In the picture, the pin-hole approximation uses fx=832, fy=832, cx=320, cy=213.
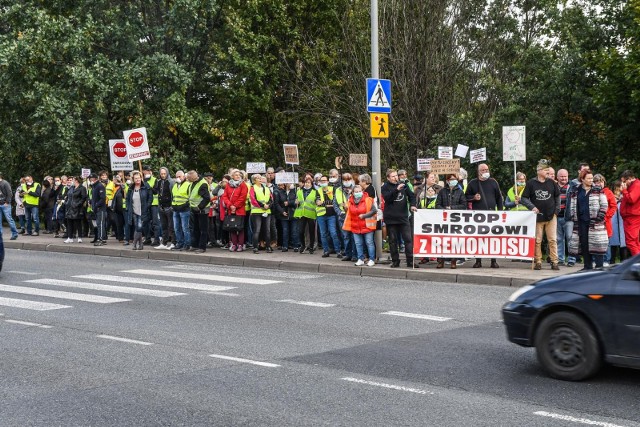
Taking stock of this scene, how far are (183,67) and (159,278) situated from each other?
1523cm

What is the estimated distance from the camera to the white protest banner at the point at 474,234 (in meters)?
15.5

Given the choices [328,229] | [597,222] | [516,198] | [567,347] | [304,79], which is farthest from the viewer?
[304,79]

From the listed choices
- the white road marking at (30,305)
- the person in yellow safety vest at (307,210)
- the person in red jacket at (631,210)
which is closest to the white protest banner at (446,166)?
the person in red jacket at (631,210)

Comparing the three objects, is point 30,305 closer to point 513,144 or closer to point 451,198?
point 451,198

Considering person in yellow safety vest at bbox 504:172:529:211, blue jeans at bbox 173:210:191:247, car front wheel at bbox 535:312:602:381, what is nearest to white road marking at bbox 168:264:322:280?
blue jeans at bbox 173:210:191:247

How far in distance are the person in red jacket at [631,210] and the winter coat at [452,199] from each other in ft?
9.68

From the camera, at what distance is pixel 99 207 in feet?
74.0

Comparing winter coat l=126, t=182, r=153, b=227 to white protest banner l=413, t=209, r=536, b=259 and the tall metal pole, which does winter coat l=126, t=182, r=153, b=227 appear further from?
white protest banner l=413, t=209, r=536, b=259

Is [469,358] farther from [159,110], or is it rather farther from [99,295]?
[159,110]

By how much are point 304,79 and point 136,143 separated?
1269cm

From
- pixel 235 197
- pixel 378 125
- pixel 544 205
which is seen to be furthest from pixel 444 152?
pixel 235 197

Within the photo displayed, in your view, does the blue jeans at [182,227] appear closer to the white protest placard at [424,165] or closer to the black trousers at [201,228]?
the black trousers at [201,228]

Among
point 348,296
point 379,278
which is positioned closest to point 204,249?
point 379,278

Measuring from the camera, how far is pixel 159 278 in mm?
15781
